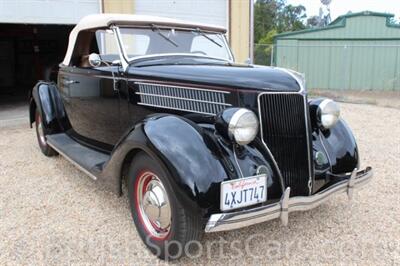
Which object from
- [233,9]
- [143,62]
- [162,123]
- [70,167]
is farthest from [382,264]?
[233,9]

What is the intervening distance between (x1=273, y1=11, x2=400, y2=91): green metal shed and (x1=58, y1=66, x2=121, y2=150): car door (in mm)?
11729

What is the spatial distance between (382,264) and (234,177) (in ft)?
4.23

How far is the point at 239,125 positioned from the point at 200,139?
0.29 metres

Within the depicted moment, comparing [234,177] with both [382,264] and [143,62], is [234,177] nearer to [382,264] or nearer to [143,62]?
[382,264]

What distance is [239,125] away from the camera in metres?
2.67

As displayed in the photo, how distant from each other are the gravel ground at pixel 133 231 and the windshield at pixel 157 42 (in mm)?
1556

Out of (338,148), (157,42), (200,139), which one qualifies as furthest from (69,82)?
(338,148)

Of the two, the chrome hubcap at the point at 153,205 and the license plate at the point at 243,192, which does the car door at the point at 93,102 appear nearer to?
the chrome hubcap at the point at 153,205

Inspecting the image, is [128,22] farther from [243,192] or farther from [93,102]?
[243,192]

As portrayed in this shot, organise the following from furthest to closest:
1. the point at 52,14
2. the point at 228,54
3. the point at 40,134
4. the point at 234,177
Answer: the point at 52,14 → the point at 40,134 → the point at 228,54 → the point at 234,177

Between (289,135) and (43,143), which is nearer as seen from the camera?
(289,135)

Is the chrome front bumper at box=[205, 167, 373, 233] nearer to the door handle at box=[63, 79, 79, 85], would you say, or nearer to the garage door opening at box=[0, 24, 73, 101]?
the door handle at box=[63, 79, 79, 85]

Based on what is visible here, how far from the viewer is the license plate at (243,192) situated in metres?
2.52

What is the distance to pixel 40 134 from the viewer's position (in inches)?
227
